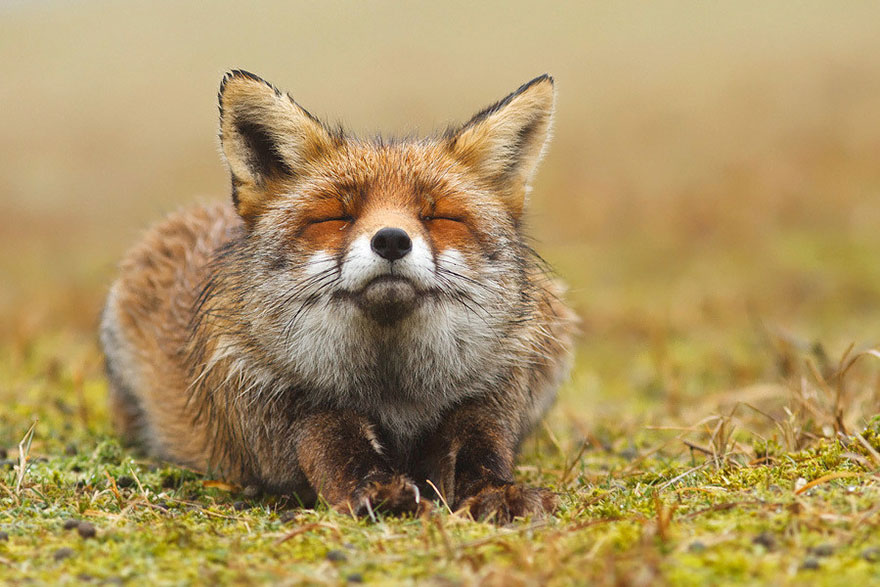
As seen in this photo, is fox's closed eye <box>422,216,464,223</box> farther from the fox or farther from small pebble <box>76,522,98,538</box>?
small pebble <box>76,522,98,538</box>

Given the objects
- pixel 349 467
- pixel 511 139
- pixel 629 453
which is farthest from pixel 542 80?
pixel 629 453

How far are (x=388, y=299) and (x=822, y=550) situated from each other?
91.6 inches

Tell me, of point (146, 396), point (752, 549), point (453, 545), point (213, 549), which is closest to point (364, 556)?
point (453, 545)

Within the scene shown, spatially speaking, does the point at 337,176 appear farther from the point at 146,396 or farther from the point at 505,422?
the point at 146,396

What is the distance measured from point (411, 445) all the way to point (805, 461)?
225cm

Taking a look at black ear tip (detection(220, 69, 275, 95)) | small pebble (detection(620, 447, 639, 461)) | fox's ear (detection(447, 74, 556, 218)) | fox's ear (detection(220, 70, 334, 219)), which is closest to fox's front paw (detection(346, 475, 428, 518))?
fox's ear (detection(220, 70, 334, 219))

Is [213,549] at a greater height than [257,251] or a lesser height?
lesser

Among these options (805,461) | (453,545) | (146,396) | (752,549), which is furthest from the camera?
(146,396)

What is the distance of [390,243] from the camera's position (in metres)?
4.39

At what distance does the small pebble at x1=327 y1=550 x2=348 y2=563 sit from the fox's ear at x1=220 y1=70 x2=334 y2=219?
2581mm

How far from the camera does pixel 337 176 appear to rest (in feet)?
17.2

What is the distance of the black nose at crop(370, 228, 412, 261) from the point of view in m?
4.38

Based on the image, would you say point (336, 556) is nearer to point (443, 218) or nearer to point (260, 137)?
point (443, 218)

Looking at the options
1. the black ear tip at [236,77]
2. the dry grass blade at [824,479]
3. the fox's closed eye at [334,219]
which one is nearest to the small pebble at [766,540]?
the dry grass blade at [824,479]
